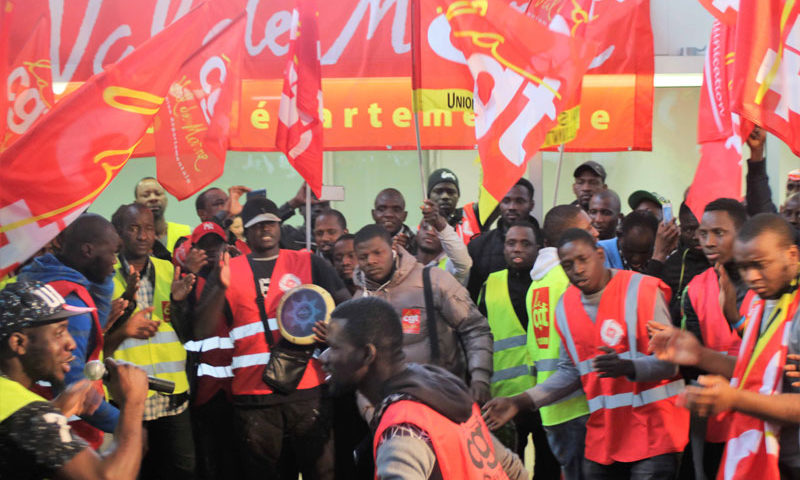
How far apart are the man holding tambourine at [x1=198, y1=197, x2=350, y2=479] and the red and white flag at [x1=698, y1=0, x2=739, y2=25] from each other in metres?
Result: 3.17

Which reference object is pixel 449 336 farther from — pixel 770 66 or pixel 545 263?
pixel 770 66

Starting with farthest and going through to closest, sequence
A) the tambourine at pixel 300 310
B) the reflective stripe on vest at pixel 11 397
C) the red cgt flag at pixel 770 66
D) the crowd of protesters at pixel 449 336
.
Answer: the tambourine at pixel 300 310, the red cgt flag at pixel 770 66, the crowd of protesters at pixel 449 336, the reflective stripe on vest at pixel 11 397

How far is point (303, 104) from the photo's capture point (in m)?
7.75

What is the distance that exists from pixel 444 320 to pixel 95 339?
87.1 inches

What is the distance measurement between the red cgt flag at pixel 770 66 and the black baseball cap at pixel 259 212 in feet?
10.1

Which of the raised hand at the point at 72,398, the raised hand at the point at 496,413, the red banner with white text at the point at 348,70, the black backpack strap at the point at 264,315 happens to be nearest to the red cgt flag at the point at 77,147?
the black backpack strap at the point at 264,315

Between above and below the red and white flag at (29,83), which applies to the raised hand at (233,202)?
below

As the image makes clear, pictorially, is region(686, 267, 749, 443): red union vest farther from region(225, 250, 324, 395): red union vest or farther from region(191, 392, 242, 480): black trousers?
region(191, 392, 242, 480): black trousers

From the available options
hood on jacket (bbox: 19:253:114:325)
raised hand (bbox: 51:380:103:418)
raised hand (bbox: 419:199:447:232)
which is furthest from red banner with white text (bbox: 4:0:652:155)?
raised hand (bbox: 51:380:103:418)

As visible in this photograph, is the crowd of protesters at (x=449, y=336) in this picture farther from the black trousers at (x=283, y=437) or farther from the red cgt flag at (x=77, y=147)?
the red cgt flag at (x=77, y=147)

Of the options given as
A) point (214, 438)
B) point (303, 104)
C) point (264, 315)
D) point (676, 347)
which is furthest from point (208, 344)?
point (676, 347)

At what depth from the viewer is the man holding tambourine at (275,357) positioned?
6547 mm

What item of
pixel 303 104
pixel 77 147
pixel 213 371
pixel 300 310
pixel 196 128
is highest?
pixel 303 104

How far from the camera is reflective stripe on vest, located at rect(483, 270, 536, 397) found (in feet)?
22.9
